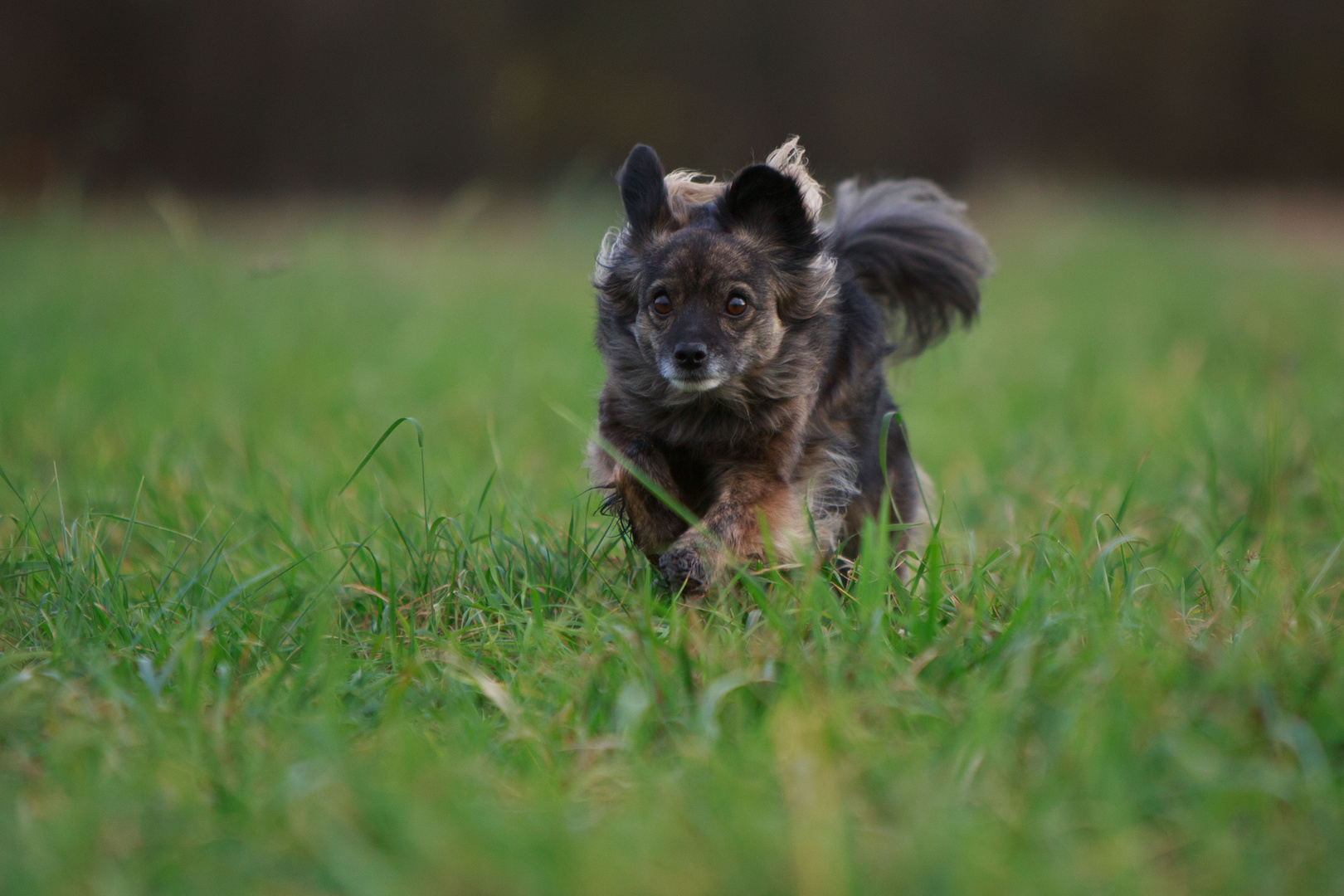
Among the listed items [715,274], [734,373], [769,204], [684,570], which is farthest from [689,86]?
[684,570]

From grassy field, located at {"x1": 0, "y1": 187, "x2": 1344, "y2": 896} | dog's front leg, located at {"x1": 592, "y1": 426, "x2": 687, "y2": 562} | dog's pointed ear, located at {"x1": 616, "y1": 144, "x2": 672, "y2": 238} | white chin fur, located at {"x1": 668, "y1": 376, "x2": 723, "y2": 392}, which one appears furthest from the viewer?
dog's pointed ear, located at {"x1": 616, "y1": 144, "x2": 672, "y2": 238}

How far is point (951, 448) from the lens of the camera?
18.8 ft

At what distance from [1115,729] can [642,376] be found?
67.7 inches

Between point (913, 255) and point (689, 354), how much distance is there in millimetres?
1373

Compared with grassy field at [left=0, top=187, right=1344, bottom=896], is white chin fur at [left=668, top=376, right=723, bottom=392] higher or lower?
higher

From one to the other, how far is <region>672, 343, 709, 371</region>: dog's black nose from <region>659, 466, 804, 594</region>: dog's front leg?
0.39 metres

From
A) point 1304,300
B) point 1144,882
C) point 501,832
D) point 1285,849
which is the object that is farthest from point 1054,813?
point 1304,300

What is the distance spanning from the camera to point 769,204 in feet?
10.8

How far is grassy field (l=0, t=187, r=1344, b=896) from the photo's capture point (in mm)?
1818

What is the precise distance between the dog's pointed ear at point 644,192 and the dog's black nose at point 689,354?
57 cm

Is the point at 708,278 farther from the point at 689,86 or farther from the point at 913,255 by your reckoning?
the point at 689,86

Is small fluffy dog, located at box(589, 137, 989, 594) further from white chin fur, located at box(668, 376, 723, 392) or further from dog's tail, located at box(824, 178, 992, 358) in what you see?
dog's tail, located at box(824, 178, 992, 358)

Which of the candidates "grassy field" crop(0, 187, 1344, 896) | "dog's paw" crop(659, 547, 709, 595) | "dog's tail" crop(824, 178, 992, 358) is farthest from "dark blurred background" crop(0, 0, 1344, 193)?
"dog's paw" crop(659, 547, 709, 595)

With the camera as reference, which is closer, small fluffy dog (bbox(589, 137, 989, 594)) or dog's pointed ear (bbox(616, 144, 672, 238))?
small fluffy dog (bbox(589, 137, 989, 594))
